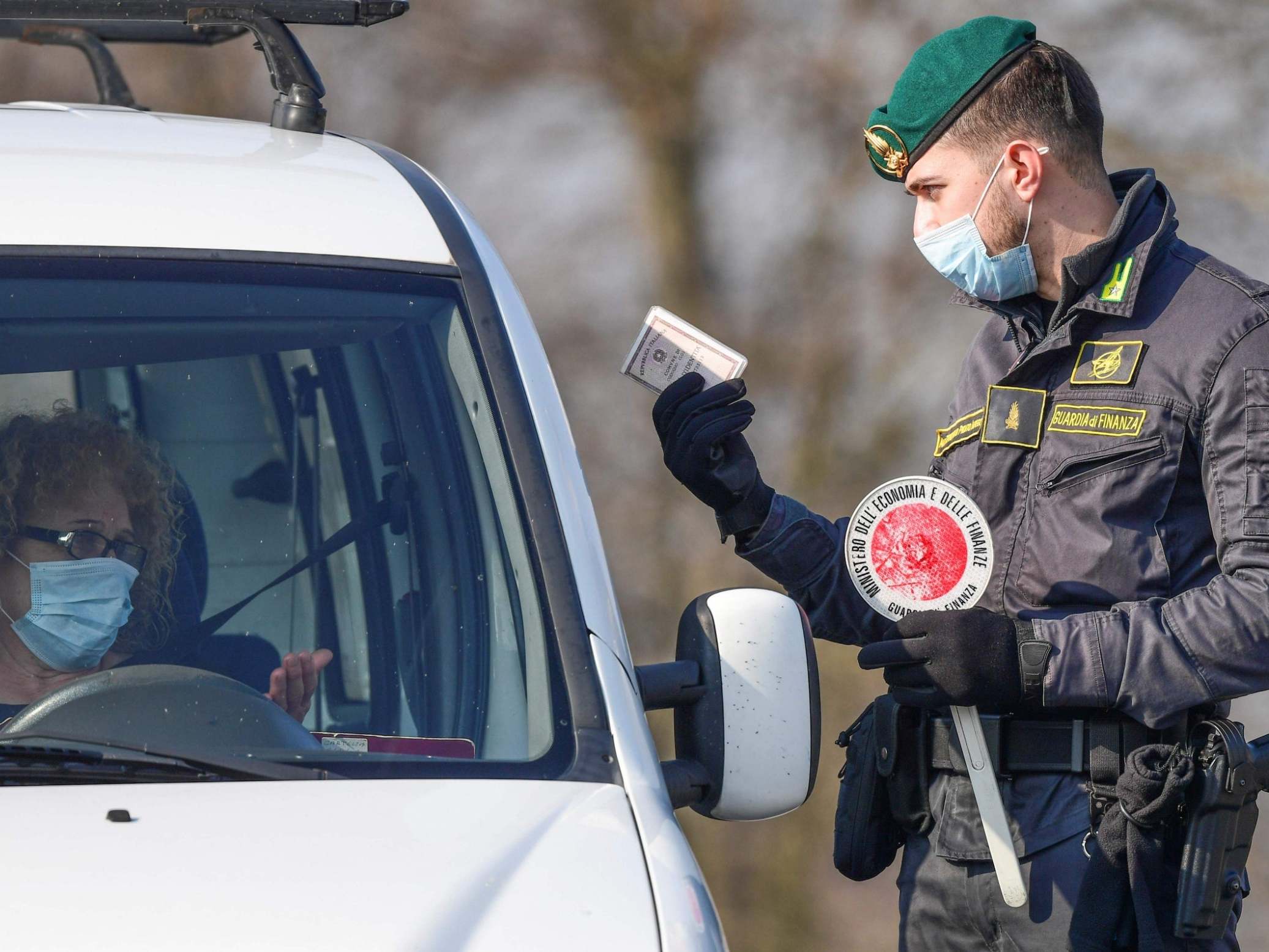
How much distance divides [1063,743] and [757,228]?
23.0ft

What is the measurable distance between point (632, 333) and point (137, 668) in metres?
7.69

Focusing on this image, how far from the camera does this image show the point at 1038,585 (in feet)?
8.84

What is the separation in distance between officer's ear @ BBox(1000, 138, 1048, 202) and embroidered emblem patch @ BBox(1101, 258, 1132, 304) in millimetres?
195

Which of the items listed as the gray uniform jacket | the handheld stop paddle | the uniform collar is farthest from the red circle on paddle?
the uniform collar

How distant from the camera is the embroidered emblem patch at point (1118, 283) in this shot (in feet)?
8.77

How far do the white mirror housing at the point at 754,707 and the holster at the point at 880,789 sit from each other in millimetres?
666

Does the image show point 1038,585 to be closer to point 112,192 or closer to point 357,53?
point 112,192

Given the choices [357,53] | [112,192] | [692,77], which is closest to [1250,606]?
[112,192]

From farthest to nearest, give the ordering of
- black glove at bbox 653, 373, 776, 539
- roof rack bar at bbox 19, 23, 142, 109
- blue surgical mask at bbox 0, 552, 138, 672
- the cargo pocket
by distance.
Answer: roof rack bar at bbox 19, 23, 142, 109, black glove at bbox 653, 373, 776, 539, the cargo pocket, blue surgical mask at bbox 0, 552, 138, 672

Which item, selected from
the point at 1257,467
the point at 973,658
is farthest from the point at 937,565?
the point at 1257,467

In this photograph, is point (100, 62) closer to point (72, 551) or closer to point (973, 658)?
point (72, 551)

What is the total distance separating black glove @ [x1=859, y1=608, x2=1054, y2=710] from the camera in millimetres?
2555

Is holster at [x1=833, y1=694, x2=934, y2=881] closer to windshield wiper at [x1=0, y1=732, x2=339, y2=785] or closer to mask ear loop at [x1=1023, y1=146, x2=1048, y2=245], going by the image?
mask ear loop at [x1=1023, y1=146, x2=1048, y2=245]

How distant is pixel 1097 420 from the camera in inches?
104
